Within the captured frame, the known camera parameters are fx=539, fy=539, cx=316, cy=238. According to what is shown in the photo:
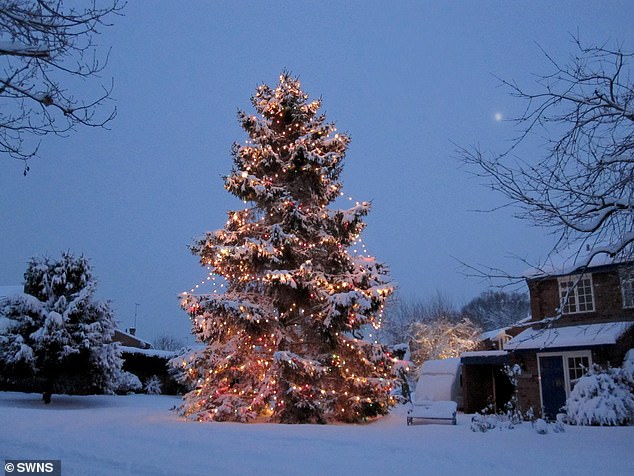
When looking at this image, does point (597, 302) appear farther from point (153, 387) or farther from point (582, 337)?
point (153, 387)

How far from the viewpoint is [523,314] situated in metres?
56.9

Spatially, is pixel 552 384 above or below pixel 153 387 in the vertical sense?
above

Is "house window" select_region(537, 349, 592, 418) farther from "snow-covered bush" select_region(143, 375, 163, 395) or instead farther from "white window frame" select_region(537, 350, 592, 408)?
"snow-covered bush" select_region(143, 375, 163, 395)

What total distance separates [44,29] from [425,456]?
7873mm

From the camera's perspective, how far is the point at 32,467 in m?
6.95

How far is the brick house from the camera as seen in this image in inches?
727

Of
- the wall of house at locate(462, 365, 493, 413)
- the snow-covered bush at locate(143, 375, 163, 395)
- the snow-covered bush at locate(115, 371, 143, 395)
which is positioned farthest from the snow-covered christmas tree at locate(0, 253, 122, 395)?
the wall of house at locate(462, 365, 493, 413)

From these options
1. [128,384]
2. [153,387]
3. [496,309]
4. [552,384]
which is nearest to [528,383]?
[552,384]

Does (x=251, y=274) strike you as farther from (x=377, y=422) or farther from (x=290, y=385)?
(x=377, y=422)

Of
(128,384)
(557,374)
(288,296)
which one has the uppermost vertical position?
(288,296)

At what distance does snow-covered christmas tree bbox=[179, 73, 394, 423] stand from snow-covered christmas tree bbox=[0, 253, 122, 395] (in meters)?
7.90

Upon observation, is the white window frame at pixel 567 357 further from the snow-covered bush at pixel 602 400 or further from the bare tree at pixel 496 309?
the bare tree at pixel 496 309

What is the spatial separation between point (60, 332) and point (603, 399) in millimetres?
18472

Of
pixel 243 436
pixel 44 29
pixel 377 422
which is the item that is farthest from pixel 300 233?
pixel 44 29
